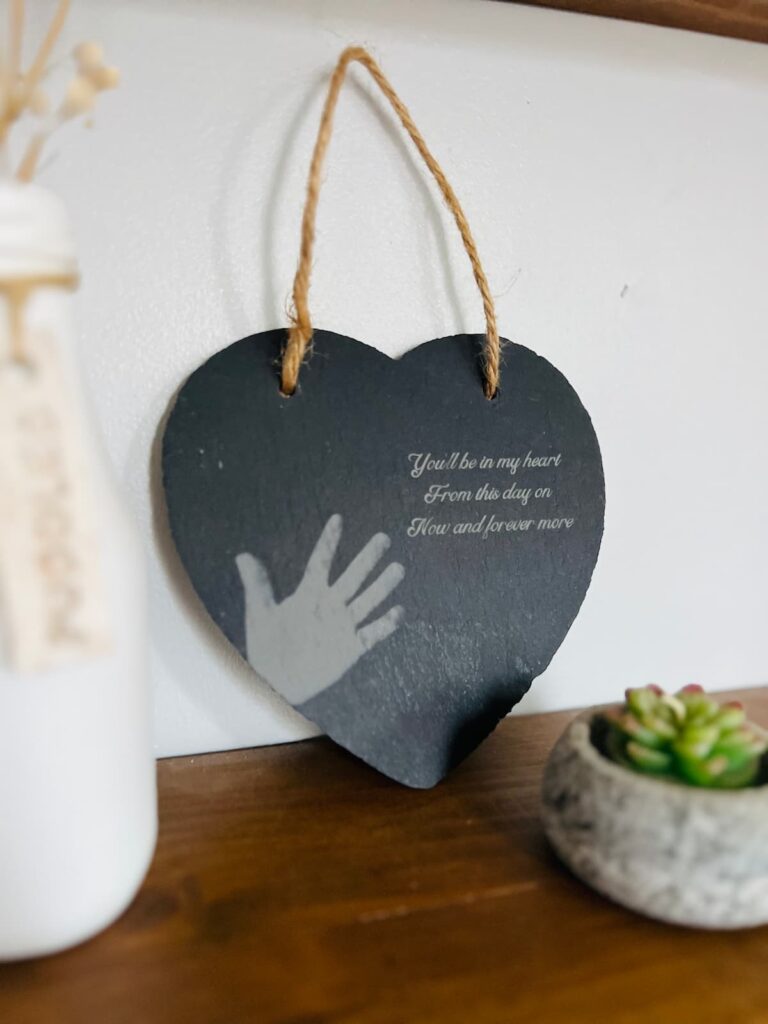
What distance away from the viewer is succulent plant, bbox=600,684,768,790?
0.35m

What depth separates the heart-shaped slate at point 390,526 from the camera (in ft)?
1.35

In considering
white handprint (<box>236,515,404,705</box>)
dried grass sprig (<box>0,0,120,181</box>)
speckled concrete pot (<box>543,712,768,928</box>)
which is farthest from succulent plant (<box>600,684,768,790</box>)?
dried grass sprig (<box>0,0,120,181</box>)

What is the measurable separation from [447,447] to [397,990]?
26 cm

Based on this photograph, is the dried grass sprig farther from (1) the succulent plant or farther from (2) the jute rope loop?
(1) the succulent plant

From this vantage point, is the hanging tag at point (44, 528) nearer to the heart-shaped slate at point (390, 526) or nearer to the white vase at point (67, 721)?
the white vase at point (67, 721)

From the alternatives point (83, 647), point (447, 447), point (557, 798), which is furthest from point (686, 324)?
point (83, 647)

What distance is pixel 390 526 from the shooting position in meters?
0.44

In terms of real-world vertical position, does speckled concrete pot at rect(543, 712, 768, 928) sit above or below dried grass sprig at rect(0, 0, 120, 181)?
below

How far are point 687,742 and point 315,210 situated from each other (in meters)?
0.30

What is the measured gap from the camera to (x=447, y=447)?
454mm

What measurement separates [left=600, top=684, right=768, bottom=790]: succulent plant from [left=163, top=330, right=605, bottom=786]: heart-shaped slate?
97 millimetres

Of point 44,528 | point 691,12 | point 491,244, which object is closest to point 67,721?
point 44,528

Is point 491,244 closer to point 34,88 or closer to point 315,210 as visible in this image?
point 315,210

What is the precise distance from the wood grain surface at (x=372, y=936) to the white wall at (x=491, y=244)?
3.6 inches
